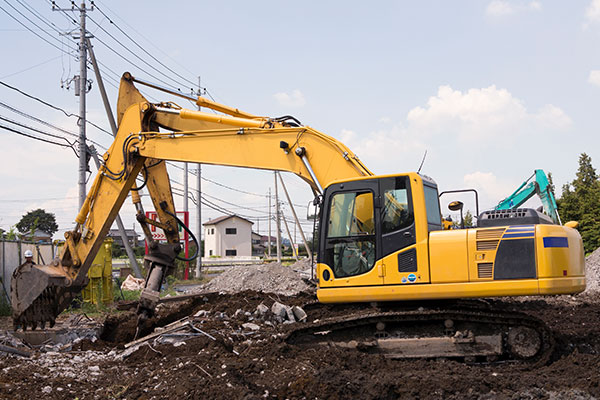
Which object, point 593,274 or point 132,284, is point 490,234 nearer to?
point 593,274

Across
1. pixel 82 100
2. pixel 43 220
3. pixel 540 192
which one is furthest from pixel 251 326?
pixel 43 220

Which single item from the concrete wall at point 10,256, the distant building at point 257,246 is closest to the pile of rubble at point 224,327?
the concrete wall at point 10,256

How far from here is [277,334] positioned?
8.29 meters

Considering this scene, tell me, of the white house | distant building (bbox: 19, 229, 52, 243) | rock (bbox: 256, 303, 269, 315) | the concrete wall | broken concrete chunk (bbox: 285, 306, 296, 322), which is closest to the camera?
broken concrete chunk (bbox: 285, 306, 296, 322)

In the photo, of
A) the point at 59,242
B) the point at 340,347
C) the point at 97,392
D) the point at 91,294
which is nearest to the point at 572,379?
the point at 340,347

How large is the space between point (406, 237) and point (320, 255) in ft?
3.77

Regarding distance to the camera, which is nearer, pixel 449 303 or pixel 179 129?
pixel 449 303

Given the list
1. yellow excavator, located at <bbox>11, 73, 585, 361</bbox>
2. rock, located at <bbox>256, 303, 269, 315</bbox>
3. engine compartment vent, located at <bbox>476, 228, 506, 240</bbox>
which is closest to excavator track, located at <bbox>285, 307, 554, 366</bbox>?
yellow excavator, located at <bbox>11, 73, 585, 361</bbox>

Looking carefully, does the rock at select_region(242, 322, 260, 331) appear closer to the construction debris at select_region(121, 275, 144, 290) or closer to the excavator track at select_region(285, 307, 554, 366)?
the excavator track at select_region(285, 307, 554, 366)

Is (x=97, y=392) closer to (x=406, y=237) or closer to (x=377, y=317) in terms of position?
(x=377, y=317)

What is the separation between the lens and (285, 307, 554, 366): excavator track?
23.4 feet

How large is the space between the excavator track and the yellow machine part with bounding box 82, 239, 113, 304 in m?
10.4

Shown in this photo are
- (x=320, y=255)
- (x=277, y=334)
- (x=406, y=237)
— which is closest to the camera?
(x=406, y=237)

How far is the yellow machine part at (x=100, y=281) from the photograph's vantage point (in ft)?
54.0
